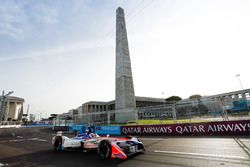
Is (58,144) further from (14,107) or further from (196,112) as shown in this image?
(14,107)

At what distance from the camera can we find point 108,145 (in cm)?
546

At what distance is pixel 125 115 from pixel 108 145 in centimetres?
1171

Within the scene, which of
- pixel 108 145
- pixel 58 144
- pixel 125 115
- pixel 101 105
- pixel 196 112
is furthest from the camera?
pixel 101 105

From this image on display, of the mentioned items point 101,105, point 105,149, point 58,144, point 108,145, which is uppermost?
point 101,105

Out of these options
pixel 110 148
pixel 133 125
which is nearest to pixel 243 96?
pixel 133 125

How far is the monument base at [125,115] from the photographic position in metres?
16.0

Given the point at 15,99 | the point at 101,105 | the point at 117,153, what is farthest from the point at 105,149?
the point at 15,99

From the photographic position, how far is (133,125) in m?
15.0

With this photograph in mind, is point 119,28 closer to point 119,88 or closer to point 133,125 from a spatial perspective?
point 119,88

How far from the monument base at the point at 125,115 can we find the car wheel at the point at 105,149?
1015cm

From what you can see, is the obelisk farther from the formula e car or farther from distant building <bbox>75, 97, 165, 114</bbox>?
distant building <bbox>75, 97, 165, 114</bbox>

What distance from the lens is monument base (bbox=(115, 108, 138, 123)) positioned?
52.5ft

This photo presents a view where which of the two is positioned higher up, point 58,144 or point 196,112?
point 196,112

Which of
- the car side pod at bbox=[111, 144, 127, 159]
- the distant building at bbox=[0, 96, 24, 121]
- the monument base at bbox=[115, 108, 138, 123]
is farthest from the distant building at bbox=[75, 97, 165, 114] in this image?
the car side pod at bbox=[111, 144, 127, 159]
